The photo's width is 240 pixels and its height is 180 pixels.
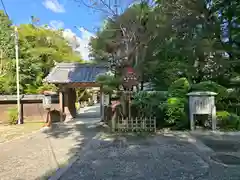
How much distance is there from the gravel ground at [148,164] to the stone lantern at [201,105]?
2.57m

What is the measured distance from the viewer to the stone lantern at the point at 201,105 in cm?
910

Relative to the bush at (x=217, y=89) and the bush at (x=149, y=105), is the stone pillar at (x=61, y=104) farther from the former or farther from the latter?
the bush at (x=217, y=89)

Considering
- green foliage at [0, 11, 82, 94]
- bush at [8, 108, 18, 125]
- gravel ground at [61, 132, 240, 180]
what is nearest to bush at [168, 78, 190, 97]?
gravel ground at [61, 132, 240, 180]

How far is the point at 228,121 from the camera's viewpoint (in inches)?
360

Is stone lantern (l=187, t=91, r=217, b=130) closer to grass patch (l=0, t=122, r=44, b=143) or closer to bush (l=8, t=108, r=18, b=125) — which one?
grass patch (l=0, t=122, r=44, b=143)

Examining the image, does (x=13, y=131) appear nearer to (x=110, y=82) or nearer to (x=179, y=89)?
(x=110, y=82)

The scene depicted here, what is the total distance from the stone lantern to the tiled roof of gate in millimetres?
5532

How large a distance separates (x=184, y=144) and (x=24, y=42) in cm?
1549

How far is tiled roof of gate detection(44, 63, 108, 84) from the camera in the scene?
13094 mm

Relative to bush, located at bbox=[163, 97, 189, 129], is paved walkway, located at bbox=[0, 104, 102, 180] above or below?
below

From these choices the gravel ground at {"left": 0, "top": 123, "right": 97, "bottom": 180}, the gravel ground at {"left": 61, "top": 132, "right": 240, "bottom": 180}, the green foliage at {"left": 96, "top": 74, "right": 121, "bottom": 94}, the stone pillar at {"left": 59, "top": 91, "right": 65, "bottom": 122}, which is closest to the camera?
the gravel ground at {"left": 61, "top": 132, "right": 240, "bottom": 180}

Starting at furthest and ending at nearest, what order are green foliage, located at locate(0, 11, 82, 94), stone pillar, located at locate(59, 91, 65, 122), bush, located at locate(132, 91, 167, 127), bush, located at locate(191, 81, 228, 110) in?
1. green foliage, located at locate(0, 11, 82, 94)
2. stone pillar, located at locate(59, 91, 65, 122)
3. bush, located at locate(191, 81, 228, 110)
4. bush, located at locate(132, 91, 167, 127)

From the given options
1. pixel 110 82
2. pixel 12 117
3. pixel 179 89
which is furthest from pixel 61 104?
pixel 179 89

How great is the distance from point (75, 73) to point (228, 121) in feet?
28.0
